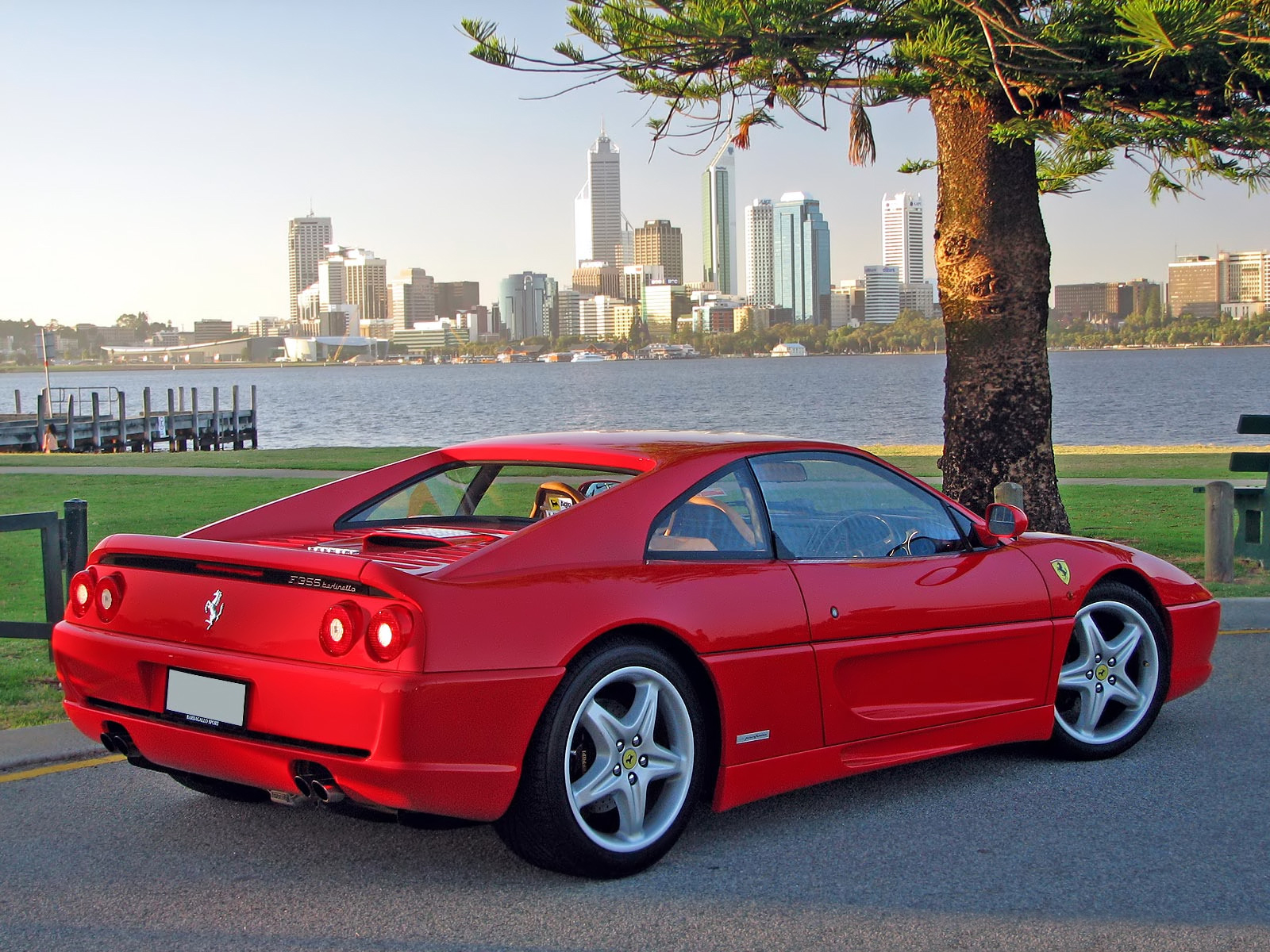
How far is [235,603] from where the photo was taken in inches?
168

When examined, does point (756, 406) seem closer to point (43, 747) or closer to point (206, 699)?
point (43, 747)

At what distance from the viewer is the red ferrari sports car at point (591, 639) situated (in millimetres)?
4020

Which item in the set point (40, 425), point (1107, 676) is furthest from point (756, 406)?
point (1107, 676)

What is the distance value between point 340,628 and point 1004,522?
2.76 m

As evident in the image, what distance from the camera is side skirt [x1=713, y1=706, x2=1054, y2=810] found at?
4.62m

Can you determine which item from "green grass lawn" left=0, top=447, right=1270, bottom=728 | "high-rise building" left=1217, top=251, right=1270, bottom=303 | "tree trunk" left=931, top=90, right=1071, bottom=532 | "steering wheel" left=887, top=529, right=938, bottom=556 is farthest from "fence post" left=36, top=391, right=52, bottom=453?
"high-rise building" left=1217, top=251, right=1270, bottom=303

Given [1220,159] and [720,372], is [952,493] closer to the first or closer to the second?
[1220,159]

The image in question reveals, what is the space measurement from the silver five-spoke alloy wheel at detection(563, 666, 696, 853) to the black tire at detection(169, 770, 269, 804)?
38.7 inches

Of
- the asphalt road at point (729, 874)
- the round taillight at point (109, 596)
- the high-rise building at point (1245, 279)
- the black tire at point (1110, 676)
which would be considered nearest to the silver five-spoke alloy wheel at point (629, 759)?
the asphalt road at point (729, 874)

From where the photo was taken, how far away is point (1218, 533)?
1041cm

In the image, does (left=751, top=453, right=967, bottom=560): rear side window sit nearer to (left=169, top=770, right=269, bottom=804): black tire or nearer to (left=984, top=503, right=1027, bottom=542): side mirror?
(left=984, top=503, right=1027, bottom=542): side mirror

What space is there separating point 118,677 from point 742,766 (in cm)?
199

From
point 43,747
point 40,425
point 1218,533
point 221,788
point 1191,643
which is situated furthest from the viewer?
point 40,425

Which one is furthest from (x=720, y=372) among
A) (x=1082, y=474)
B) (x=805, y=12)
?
(x=805, y=12)
